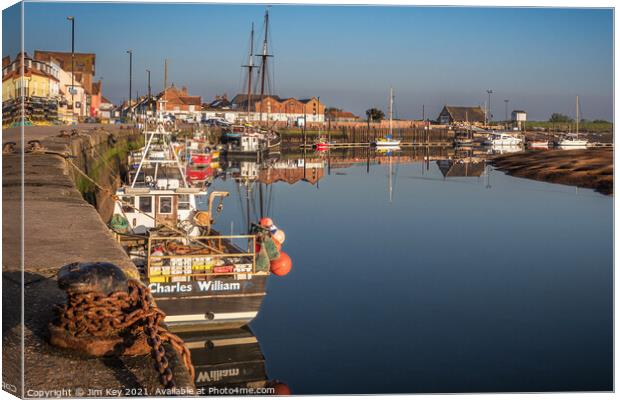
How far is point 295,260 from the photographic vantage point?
15.3 m

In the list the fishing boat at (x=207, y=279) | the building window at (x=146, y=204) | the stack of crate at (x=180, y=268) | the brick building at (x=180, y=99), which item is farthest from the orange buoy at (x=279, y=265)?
the brick building at (x=180, y=99)

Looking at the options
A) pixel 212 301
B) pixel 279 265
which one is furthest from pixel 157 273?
pixel 279 265

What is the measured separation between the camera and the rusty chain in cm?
501

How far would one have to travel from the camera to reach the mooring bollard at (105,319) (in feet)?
16.3

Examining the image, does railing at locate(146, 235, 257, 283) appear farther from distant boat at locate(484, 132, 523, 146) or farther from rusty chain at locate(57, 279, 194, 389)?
distant boat at locate(484, 132, 523, 146)

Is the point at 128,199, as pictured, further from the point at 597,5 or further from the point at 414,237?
the point at 597,5

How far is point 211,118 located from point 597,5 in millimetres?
62317

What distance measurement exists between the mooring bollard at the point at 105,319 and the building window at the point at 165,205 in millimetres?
9157

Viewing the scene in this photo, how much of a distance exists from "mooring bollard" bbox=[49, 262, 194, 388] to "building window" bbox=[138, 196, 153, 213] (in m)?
9.16

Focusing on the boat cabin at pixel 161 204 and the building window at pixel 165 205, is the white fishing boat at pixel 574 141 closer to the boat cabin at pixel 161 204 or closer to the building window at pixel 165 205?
the boat cabin at pixel 161 204

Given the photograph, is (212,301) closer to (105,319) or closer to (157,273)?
(157,273)

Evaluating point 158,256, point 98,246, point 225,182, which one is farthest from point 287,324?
point 225,182

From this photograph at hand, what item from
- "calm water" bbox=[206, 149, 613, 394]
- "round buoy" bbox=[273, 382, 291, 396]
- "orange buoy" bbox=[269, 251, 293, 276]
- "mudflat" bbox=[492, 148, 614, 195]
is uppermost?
"mudflat" bbox=[492, 148, 614, 195]

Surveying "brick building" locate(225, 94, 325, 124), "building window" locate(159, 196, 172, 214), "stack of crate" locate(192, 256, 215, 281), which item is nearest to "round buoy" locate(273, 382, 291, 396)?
"stack of crate" locate(192, 256, 215, 281)
